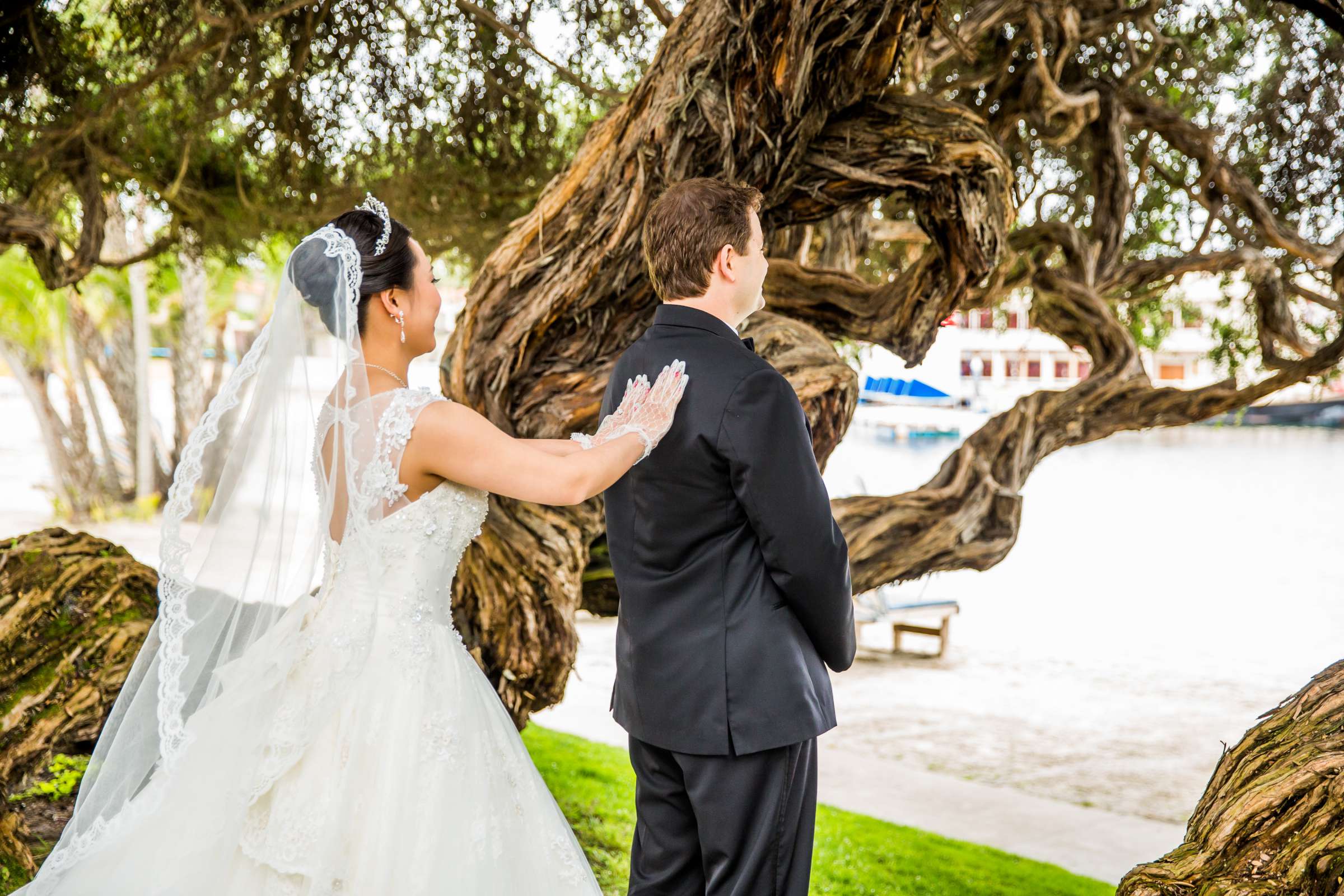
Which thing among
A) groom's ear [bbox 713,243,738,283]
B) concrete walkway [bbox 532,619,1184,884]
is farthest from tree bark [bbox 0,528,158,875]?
concrete walkway [bbox 532,619,1184,884]

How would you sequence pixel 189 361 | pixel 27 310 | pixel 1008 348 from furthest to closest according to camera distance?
1. pixel 189 361
2. pixel 27 310
3. pixel 1008 348

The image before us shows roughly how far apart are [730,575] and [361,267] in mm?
1067

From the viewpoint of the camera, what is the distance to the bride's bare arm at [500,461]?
2172 mm

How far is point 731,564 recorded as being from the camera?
2197 mm

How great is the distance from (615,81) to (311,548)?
4.30m

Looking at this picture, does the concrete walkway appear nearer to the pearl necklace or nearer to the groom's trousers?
the pearl necklace

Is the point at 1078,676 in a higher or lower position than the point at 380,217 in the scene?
lower

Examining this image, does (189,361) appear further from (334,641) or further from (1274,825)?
(1274,825)

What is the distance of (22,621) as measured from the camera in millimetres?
3537

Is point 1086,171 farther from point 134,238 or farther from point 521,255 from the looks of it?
point 134,238

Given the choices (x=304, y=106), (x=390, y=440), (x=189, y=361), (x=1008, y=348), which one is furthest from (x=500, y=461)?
(x=189, y=361)

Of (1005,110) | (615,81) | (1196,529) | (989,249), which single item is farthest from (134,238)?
(1196,529)

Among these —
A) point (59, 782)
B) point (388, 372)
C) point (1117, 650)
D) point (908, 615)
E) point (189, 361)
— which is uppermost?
point (189, 361)

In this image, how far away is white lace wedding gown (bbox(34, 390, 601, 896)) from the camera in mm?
2254
